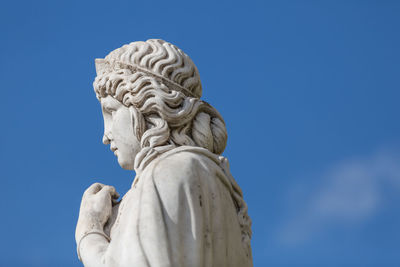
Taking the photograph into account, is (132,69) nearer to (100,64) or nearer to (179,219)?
(100,64)

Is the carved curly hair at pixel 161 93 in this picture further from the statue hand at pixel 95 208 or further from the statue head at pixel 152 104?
the statue hand at pixel 95 208

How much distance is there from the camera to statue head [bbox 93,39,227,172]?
862 cm

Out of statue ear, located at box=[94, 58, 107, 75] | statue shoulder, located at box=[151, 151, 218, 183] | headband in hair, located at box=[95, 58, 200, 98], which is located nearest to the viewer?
statue shoulder, located at box=[151, 151, 218, 183]

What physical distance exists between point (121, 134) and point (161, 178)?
3.54ft

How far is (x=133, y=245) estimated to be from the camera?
24.8 feet

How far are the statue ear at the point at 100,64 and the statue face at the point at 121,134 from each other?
458 millimetres

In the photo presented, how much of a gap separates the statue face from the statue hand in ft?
1.21

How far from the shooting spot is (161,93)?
28.4 ft

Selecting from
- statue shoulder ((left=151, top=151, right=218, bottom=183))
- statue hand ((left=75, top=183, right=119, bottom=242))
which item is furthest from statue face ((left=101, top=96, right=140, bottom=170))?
statue shoulder ((left=151, top=151, right=218, bottom=183))

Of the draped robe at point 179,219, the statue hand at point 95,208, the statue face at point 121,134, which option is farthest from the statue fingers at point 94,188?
the draped robe at point 179,219

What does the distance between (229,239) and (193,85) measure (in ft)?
6.19

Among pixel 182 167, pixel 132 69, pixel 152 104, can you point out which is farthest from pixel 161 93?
pixel 182 167

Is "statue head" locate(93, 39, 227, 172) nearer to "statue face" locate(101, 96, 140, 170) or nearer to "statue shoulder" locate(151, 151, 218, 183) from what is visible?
"statue face" locate(101, 96, 140, 170)

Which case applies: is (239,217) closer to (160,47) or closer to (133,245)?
(133,245)
